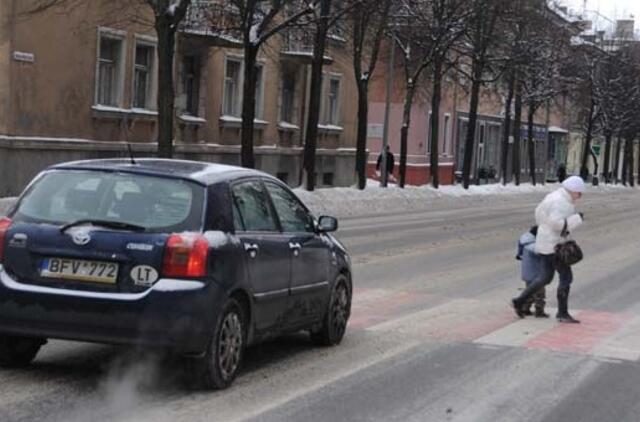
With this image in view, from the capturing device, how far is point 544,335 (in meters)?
9.90

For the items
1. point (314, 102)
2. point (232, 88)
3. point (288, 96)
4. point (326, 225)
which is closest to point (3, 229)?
point (326, 225)

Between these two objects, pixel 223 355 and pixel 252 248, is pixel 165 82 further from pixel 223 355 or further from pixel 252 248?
pixel 223 355

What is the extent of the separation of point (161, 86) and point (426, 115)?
34.5m

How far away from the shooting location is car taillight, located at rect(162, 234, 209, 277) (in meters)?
6.70

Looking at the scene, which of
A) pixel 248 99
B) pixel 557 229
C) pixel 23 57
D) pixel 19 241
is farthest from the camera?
pixel 248 99

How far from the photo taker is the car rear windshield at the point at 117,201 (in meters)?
6.92

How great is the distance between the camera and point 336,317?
29.5 feet

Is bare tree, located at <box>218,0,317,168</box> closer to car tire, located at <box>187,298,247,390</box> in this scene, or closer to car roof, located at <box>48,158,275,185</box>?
car roof, located at <box>48,158,275,185</box>

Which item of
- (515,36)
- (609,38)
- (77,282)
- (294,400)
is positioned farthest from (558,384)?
(609,38)

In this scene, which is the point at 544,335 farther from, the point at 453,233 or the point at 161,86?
the point at 161,86

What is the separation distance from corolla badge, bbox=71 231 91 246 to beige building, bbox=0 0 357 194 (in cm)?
1936

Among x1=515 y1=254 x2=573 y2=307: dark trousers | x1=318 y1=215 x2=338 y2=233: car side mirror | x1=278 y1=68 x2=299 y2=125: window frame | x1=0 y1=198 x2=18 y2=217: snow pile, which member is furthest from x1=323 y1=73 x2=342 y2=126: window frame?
x1=318 y1=215 x2=338 y2=233: car side mirror

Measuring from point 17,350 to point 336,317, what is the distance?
8.95ft

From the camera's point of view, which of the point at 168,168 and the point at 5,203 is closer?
the point at 168,168
